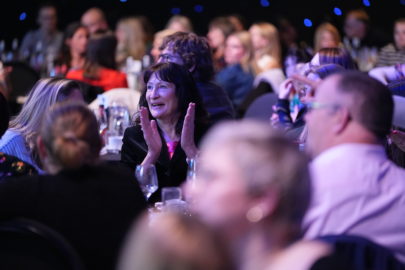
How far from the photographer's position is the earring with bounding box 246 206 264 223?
181cm

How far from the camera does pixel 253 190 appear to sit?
1814mm

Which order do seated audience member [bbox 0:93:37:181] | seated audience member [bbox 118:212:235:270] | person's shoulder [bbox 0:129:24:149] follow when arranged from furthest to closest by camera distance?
person's shoulder [bbox 0:129:24:149]
seated audience member [bbox 0:93:37:181]
seated audience member [bbox 118:212:235:270]

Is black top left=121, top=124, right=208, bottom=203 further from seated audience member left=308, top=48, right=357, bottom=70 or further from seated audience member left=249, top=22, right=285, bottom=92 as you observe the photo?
seated audience member left=249, top=22, right=285, bottom=92

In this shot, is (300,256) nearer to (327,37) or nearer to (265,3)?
(327,37)

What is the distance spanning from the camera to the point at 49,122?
2.63 m

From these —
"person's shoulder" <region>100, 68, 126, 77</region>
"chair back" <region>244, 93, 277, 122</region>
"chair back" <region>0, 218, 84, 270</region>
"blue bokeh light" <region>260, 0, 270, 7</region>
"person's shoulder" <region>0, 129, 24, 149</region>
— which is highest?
"blue bokeh light" <region>260, 0, 270, 7</region>

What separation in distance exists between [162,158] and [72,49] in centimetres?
466

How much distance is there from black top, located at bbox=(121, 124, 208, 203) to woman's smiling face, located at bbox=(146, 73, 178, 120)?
125 millimetres

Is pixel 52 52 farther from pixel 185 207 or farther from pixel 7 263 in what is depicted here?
pixel 7 263

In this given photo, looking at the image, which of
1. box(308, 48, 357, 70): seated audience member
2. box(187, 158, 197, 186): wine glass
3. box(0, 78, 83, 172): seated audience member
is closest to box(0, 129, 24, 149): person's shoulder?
box(0, 78, 83, 172): seated audience member

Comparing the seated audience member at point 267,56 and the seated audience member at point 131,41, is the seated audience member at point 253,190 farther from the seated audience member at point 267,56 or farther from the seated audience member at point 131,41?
the seated audience member at point 131,41

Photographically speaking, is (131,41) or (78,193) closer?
(78,193)

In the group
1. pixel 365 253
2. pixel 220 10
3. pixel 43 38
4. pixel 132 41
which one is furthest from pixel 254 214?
pixel 220 10

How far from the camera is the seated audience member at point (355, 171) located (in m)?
2.53
